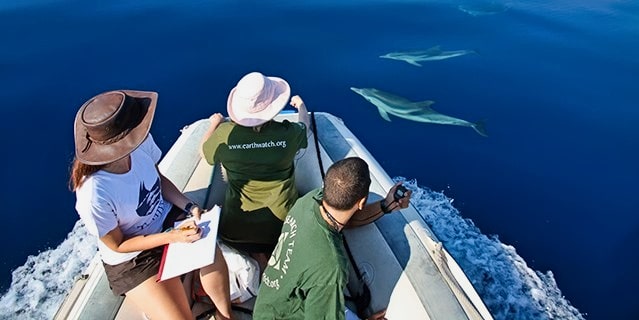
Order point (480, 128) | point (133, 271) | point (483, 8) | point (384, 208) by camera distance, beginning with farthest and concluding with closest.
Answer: point (483, 8), point (480, 128), point (384, 208), point (133, 271)

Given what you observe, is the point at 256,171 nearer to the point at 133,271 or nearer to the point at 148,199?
the point at 148,199

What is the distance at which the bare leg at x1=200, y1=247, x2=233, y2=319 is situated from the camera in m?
2.22

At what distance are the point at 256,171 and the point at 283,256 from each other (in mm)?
627

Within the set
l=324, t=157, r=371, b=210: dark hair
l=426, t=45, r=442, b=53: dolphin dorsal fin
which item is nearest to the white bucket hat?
l=324, t=157, r=371, b=210: dark hair

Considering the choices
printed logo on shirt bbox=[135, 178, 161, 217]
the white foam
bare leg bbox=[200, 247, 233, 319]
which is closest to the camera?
printed logo on shirt bbox=[135, 178, 161, 217]

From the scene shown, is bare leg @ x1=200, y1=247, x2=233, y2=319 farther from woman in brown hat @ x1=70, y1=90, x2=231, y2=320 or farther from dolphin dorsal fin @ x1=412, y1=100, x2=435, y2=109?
dolphin dorsal fin @ x1=412, y1=100, x2=435, y2=109

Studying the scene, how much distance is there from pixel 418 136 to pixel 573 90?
2.14 metres

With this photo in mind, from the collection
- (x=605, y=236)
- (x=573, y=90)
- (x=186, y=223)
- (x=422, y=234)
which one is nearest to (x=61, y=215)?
(x=186, y=223)

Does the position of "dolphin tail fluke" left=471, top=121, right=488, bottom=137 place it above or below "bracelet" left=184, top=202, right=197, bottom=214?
below

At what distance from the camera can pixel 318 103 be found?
17.7 ft

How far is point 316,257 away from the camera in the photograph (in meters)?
1.79

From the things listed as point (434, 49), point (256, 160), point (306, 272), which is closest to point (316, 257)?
point (306, 272)

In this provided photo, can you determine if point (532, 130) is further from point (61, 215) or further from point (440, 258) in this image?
point (61, 215)

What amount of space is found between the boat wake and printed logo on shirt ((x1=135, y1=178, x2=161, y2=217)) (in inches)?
72.2
